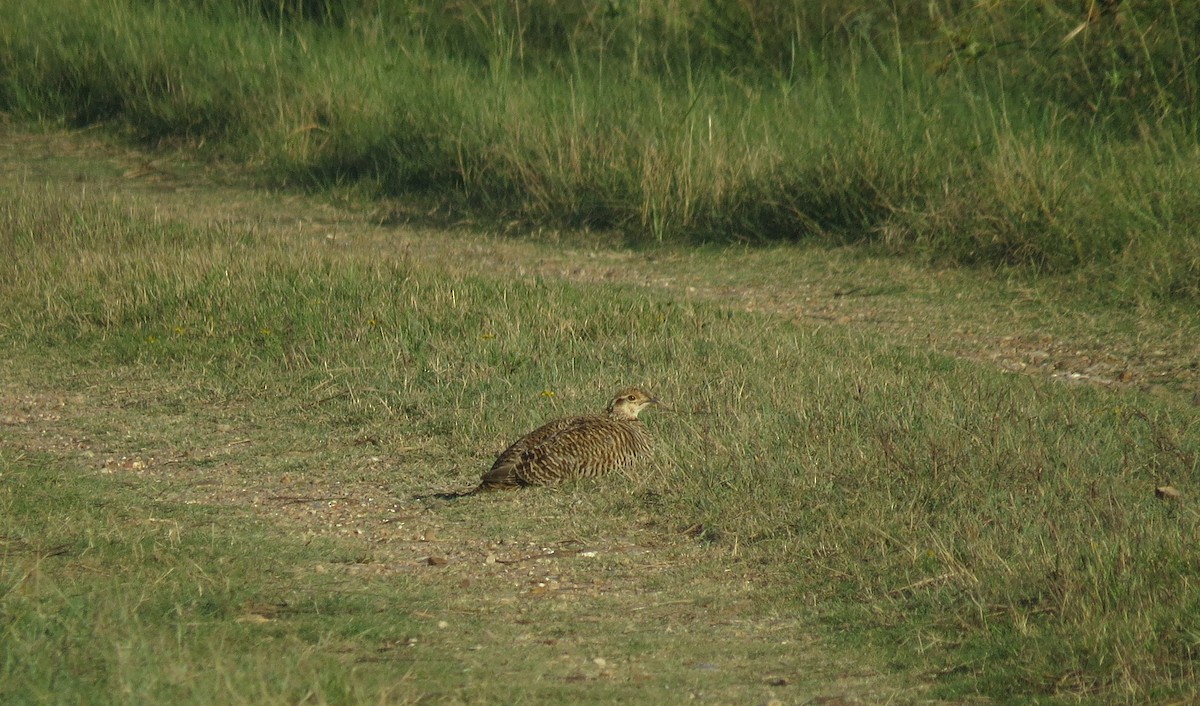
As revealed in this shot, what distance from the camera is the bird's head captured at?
6.45m

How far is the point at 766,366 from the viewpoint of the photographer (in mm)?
7578

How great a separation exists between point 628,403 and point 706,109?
243 inches

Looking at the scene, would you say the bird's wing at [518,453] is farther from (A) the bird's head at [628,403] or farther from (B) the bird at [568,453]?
(A) the bird's head at [628,403]

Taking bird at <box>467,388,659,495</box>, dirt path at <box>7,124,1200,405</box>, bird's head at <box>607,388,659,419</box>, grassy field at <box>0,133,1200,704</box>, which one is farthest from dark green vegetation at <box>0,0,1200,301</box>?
bird at <box>467,388,659,495</box>

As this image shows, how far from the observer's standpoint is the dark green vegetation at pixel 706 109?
390 inches

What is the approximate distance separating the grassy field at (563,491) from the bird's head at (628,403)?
0.92 feet

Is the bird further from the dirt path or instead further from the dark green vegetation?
the dark green vegetation

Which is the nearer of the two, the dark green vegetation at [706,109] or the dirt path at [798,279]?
the dirt path at [798,279]

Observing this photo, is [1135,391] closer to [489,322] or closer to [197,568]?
[489,322]

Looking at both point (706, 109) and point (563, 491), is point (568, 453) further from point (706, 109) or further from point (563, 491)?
point (706, 109)

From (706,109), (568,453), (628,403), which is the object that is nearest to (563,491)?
(568,453)

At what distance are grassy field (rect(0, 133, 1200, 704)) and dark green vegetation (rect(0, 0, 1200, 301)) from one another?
0.65m

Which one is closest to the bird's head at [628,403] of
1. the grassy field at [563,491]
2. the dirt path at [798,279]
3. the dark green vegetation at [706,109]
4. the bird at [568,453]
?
the bird at [568,453]

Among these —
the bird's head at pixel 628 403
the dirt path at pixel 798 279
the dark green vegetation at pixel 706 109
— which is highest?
the bird's head at pixel 628 403
